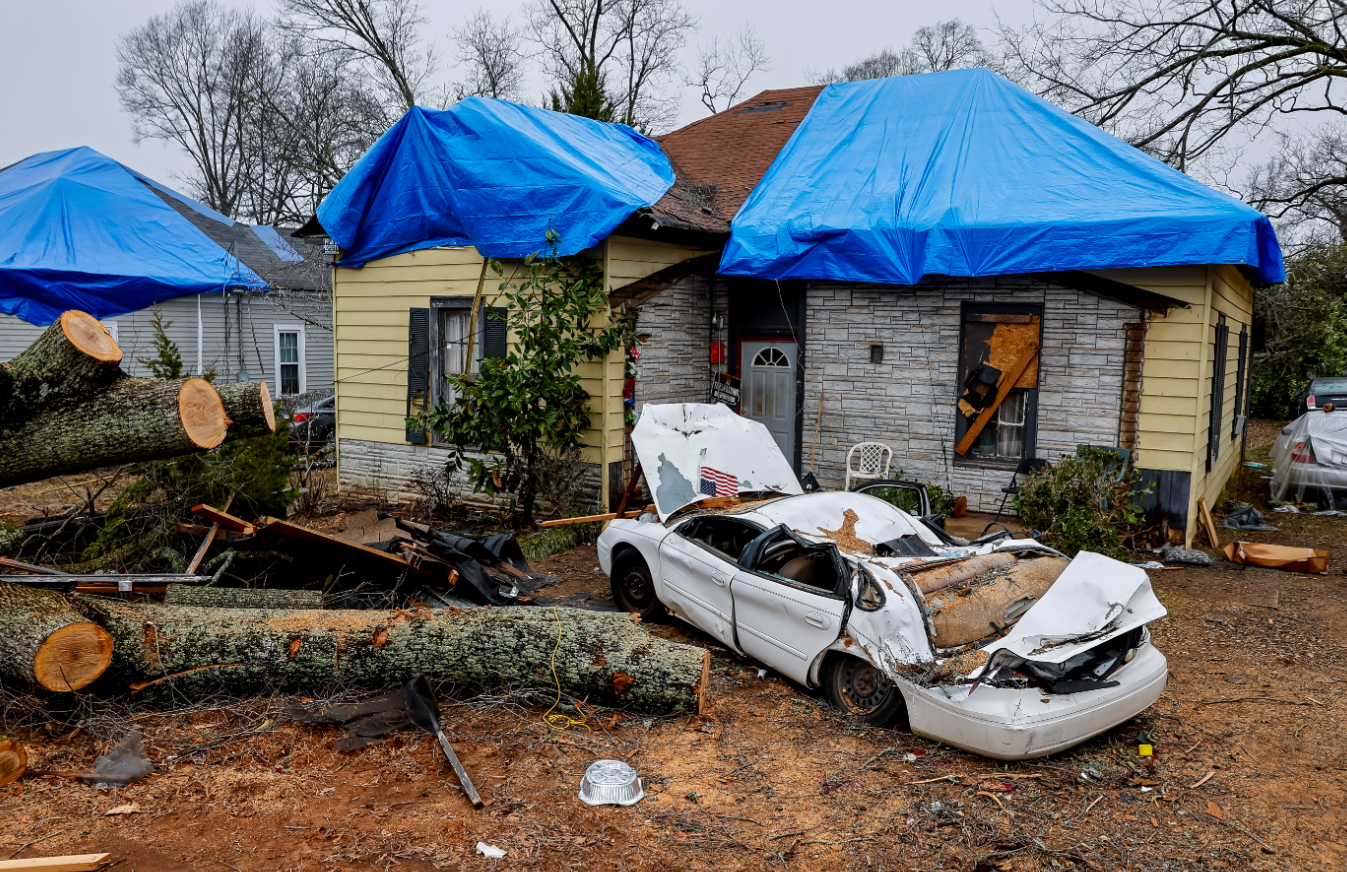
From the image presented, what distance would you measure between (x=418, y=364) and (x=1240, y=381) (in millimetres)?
13201

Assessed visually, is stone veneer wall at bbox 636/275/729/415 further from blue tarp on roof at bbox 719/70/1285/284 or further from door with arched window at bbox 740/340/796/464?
blue tarp on roof at bbox 719/70/1285/284

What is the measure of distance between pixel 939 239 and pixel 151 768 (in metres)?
8.83

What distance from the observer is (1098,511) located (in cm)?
908

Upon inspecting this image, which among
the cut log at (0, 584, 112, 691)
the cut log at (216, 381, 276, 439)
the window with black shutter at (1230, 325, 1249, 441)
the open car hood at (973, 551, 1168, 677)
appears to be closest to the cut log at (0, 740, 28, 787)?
the cut log at (0, 584, 112, 691)

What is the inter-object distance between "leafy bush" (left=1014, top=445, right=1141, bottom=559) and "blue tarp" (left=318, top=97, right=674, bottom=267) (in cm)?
541

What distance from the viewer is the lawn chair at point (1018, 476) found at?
1014 centimetres

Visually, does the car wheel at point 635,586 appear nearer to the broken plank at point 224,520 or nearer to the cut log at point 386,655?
the cut log at point 386,655

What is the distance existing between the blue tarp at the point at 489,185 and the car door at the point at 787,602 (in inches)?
198

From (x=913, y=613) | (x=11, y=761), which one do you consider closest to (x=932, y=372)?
(x=913, y=613)

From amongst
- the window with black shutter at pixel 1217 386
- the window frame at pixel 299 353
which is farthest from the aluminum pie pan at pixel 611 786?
the window frame at pixel 299 353

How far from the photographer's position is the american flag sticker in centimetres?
820

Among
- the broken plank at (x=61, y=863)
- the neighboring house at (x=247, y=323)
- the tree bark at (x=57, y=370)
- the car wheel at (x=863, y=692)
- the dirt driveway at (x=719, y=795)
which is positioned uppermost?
the neighboring house at (x=247, y=323)

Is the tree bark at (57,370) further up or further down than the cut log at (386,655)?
further up

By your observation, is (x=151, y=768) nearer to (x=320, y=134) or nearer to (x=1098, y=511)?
(x=1098, y=511)
